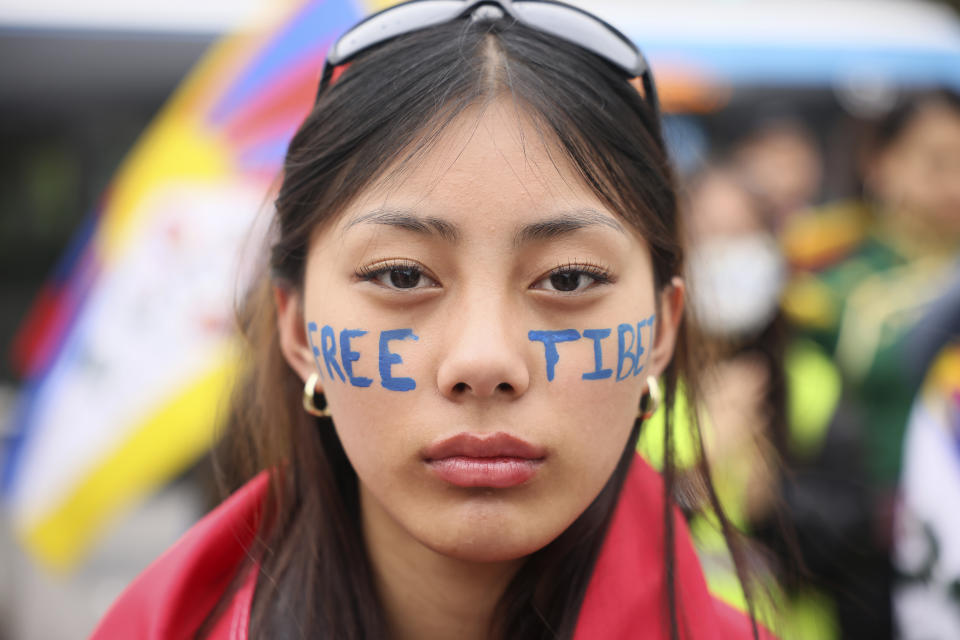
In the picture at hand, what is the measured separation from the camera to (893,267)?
4.02m

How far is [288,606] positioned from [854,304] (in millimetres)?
2669

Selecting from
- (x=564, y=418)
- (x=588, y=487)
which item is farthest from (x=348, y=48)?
(x=588, y=487)

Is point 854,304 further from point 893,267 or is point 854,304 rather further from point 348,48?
point 348,48

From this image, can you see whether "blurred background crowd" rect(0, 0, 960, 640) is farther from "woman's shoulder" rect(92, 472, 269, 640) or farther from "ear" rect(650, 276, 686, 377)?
"woman's shoulder" rect(92, 472, 269, 640)

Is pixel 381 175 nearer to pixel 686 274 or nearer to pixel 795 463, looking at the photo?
pixel 686 274

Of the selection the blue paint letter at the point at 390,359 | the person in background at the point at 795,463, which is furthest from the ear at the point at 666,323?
the person in background at the point at 795,463

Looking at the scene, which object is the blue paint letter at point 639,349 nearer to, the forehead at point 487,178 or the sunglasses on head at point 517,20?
the forehead at point 487,178

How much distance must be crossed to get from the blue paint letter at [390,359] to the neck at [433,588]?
14.0 inches

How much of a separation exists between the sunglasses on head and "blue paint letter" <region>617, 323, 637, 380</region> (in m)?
0.47

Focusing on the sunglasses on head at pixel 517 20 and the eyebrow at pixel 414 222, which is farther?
the sunglasses on head at pixel 517 20

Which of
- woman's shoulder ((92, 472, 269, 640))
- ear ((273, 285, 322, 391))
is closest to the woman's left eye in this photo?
ear ((273, 285, 322, 391))

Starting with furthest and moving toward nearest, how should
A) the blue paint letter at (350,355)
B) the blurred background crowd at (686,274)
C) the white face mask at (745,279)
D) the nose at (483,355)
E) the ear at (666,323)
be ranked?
the white face mask at (745,279) < the blurred background crowd at (686,274) < the ear at (666,323) < the blue paint letter at (350,355) < the nose at (483,355)

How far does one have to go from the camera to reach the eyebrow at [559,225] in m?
1.38

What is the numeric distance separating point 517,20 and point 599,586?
103 centimetres
